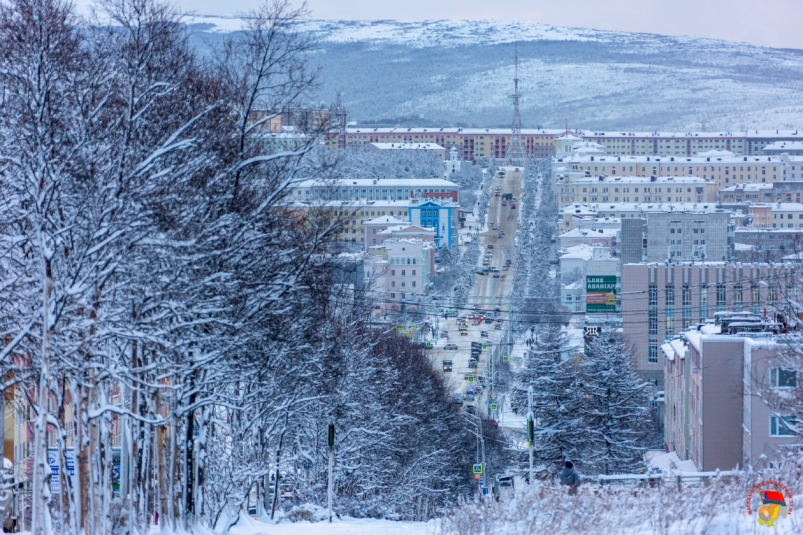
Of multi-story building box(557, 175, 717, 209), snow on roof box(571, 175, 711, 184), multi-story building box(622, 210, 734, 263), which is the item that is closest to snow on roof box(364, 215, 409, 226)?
multi-story building box(622, 210, 734, 263)

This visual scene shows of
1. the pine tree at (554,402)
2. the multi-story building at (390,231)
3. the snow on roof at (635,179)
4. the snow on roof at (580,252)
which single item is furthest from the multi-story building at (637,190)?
the pine tree at (554,402)

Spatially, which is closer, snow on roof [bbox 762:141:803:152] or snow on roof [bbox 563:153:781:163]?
snow on roof [bbox 563:153:781:163]

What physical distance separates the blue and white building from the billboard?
33841 millimetres

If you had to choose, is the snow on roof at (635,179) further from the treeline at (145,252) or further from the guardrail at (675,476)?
the guardrail at (675,476)

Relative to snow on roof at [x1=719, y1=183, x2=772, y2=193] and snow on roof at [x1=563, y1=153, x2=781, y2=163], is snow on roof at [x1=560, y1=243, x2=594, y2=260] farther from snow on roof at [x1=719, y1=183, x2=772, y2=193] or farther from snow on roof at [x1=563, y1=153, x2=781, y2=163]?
snow on roof at [x1=563, y1=153, x2=781, y2=163]

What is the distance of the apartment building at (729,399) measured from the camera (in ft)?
69.4

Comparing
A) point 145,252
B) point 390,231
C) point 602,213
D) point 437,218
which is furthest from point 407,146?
point 145,252

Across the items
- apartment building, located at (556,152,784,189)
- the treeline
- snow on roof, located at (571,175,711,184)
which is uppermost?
apartment building, located at (556,152,784,189)

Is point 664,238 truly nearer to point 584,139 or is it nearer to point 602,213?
point 602,213

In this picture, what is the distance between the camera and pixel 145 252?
8211 millimetres

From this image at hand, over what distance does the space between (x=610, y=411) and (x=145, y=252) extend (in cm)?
1848

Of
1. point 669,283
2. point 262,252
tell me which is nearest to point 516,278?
point 669,283

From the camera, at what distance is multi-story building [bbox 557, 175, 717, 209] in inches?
4801

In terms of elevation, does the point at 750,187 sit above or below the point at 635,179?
below
